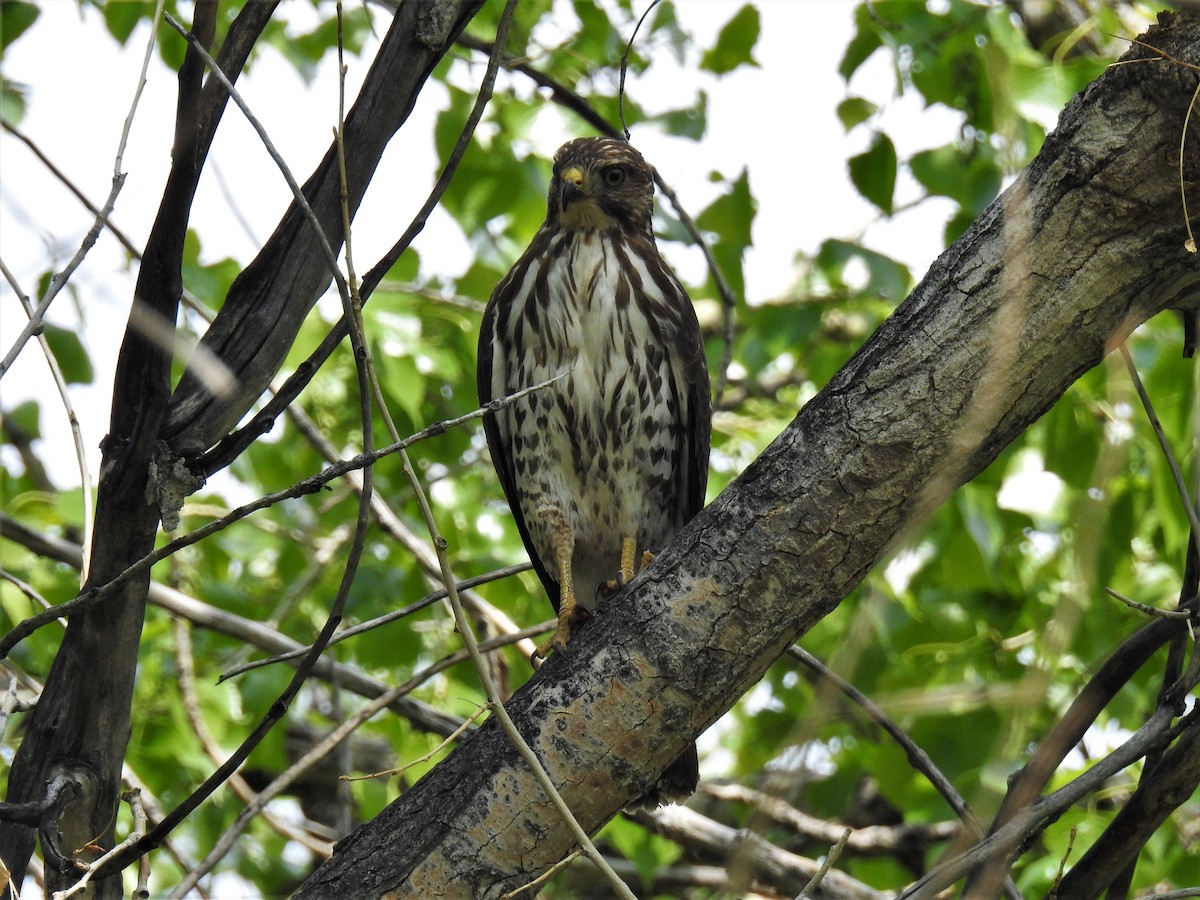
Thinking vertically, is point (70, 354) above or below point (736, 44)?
below

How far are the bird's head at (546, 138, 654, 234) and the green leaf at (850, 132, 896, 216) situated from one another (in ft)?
2.40

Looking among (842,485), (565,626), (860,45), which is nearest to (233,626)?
(565,626)

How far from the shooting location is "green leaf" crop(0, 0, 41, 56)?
3.69 meters

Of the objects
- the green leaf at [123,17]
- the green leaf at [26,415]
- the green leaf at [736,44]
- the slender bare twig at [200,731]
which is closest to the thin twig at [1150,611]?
the slender bare twig at [200,731]

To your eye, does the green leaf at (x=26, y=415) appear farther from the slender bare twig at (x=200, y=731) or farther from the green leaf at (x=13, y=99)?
the green leaf at (x=13, y=99)

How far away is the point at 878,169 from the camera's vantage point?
3.93m

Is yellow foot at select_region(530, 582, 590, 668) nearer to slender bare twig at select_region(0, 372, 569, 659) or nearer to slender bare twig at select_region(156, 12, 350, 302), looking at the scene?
slender bare twig at select_region(0, 372, 569, 659)

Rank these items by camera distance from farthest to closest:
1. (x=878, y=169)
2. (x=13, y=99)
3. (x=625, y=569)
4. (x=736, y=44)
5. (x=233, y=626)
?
(x=736, y=44), (x=878, y=169), (x=13, y=99), (x=625, y=569), (x=233, y=626)

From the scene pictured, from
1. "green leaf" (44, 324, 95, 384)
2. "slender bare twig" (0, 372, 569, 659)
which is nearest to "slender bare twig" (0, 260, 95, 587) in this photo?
"slender bare twig" (0, 372, 569, 659)

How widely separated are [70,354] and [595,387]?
1835 mm

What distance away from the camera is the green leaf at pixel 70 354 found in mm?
3928

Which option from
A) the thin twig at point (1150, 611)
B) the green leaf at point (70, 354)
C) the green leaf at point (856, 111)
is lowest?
the thin twig at point (1150, 611)

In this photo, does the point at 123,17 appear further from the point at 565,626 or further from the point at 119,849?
the point at 119,849

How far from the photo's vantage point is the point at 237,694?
15.1 ft
